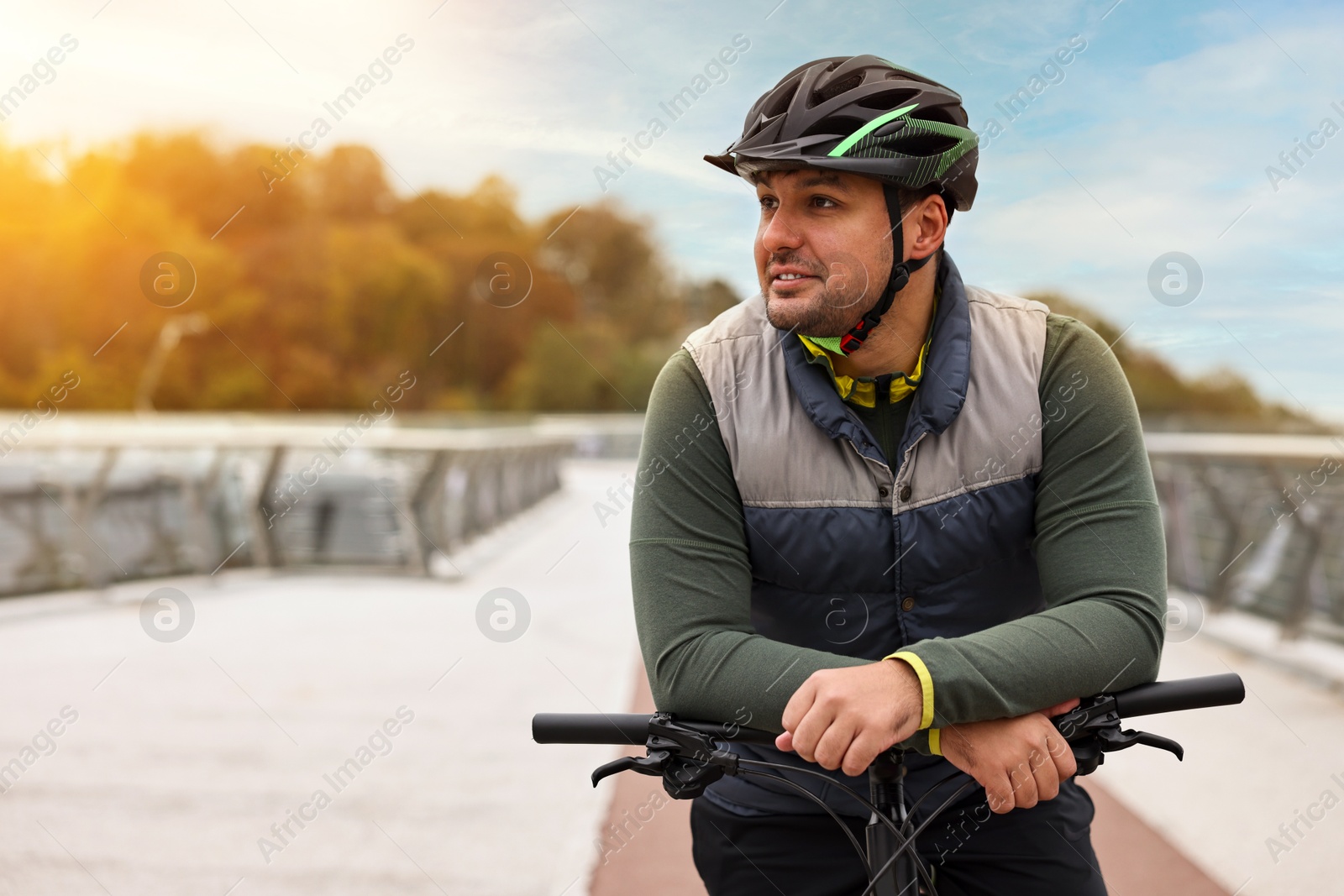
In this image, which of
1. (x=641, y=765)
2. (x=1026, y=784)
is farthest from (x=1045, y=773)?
(x=641, y=765)

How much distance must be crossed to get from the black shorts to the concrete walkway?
7.33ft

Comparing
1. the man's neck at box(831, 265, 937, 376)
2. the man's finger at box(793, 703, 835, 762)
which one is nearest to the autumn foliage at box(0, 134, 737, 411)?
the man's neck at box(831, 265, 937, 376)

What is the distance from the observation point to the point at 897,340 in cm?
184

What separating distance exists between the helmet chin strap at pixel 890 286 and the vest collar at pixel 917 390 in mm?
67

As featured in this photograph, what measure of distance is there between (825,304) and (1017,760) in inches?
25.8

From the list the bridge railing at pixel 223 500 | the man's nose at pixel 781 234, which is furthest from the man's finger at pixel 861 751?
the bridge railing at pixel 223 500

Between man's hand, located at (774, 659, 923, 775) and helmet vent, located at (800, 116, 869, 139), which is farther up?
helmet vent, located at (800, 116, 869, 139)

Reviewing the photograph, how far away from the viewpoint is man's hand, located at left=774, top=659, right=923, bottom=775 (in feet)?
4.75

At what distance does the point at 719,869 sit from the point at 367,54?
4288mm

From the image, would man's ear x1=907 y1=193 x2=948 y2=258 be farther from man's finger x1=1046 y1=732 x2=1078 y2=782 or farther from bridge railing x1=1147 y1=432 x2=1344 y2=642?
bridge railing x1=1147 y1=432 x2=1344 y2=642

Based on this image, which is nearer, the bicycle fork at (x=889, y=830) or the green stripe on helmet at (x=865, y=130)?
the bicycle fork at (x=889, y=830)

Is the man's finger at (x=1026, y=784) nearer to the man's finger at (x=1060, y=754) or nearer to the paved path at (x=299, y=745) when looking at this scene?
the man's finger at (x=1060, y=754)

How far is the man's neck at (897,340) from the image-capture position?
1828 mm

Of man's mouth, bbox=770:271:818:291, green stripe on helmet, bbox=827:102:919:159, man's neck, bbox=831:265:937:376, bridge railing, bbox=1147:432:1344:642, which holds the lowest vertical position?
bridge railing, bbox=1147:432:1344:642
